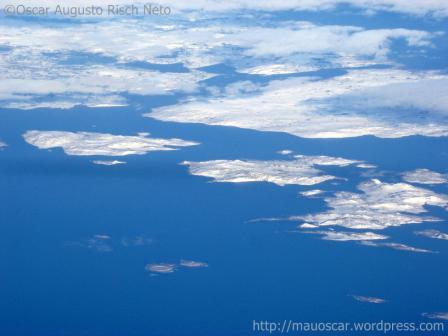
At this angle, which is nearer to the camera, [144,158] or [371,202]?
[371,202]

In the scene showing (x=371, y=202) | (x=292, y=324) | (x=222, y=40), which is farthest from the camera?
(x=222, y=40)

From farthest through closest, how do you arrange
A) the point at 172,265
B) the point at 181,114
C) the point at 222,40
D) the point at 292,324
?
the point at 222,40, the point at 181,114, the point at 172,265, the point at 292,324

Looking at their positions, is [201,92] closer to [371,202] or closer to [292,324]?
[371,202]

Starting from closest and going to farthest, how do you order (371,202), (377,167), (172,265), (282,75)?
(172,265)
(371,202)
(377,167)
(282,75)

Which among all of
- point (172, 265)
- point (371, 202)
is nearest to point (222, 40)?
point (371, 202)

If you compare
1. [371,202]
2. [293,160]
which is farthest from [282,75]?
[371,202]

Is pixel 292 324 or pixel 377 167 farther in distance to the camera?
pixel 377 167

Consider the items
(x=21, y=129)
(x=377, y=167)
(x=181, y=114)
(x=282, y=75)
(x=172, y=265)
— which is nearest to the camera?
(x=172, y=265)

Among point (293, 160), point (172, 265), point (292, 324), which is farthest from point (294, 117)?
point (292, 324)

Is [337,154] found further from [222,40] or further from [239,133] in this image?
[222,40]
